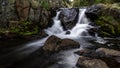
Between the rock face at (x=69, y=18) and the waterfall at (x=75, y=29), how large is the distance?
412 millimetres

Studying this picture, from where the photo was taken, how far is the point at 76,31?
21000mm

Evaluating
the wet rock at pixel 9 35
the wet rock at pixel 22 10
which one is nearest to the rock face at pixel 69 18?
the wet rock at pixel 22 10

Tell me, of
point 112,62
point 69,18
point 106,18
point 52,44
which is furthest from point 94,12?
point 112,62

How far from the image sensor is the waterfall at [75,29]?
2028 cm

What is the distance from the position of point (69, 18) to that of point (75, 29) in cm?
172

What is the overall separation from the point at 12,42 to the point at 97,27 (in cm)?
856

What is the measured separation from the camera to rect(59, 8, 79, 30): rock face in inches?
861

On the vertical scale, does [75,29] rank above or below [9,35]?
below

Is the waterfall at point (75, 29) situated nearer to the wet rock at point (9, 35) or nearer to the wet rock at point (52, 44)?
the wet rock at point (9, 35)

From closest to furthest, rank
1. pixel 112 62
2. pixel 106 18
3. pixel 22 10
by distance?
pixel 112 62 → pixel 106 18 → pixel 22 10

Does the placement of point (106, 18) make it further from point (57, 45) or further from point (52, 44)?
point (52, 44)

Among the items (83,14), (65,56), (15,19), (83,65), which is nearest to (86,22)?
(83,14)

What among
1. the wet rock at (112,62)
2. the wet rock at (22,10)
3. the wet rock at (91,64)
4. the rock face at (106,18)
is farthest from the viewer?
the wet rock at (22,10)

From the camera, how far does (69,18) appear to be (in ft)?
73.4
